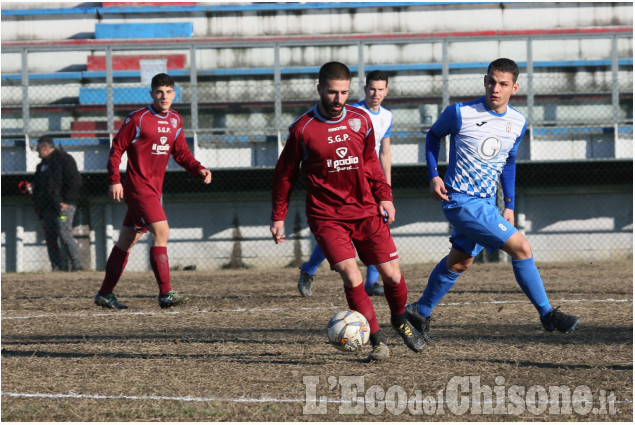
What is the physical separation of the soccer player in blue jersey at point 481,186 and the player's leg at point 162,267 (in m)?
2.65

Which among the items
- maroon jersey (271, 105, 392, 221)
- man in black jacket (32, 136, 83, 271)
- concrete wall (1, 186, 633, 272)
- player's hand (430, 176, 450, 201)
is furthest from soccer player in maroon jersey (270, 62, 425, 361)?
concrete wall (1, 186, 633, 272)

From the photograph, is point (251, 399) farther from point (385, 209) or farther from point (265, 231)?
point (265, 231)

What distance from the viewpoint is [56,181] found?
46.9 ft

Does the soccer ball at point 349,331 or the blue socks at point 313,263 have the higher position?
the soccer ball at point 349,331

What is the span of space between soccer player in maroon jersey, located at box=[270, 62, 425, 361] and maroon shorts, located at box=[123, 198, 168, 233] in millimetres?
2817

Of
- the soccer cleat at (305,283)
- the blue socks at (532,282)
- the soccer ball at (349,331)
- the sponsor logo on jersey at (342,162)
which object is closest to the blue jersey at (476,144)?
the blue socks at (532,282)

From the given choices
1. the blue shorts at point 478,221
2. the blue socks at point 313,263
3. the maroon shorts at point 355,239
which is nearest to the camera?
the maroon shorts at point 355,239

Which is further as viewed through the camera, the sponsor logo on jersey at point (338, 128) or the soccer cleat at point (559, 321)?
the soccer cleat at point (559, 321)

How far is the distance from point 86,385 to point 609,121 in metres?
12.4

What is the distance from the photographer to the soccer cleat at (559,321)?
586 centimetres

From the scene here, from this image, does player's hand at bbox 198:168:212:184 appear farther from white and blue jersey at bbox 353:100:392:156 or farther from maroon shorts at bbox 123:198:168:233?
white and blue jersey at bbox 353:100:392:156

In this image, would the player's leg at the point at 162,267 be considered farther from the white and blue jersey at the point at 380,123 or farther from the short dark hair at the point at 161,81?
the white and blue jersey at the point at 380,123

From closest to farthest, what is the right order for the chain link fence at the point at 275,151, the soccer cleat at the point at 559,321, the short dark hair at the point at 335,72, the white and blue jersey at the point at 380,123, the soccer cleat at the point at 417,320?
the short dark hair at the point at 335,72
the soccer cleat at the point at 559,321
the soccer cleat at the point at 417,320
the white and blue jersey at the point at 380,123
the chain link fence at the point at 275,151

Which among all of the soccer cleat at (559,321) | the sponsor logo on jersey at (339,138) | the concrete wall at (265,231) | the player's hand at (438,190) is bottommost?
the concrete wall at (265,231)
